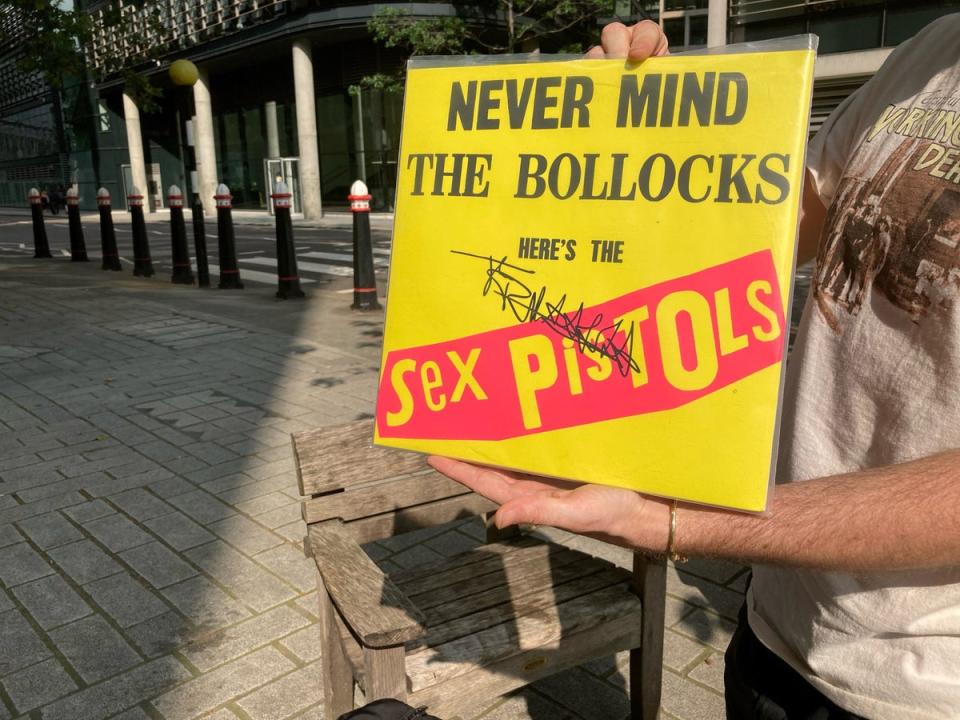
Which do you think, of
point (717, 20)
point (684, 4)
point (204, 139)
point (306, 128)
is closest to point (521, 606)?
point (717, 20)

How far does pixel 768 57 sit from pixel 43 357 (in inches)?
298

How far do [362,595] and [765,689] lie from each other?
90 centimetres

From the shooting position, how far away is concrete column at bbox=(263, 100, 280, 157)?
33.1 meters

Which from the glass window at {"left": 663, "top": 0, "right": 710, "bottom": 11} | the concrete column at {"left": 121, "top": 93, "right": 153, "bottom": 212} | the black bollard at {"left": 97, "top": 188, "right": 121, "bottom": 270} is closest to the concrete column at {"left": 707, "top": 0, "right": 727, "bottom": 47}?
the glass window at {"left": 663, "top": 0, "right": 710, "bottom": 11}

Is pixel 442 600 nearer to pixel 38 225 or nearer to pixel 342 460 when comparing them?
pixel 342 460

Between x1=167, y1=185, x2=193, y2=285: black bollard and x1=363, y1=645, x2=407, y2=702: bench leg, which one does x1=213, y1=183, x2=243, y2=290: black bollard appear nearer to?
x1=167, y1=185, x2=193, y2=285: black bollard

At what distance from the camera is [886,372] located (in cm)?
115

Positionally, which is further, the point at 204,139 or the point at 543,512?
the point at 204,139

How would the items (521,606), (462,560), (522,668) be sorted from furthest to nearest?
1. (462,560)
2. (521,606)
3. (522,668)

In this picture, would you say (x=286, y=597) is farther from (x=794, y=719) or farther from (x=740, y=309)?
(x=740, y=309)

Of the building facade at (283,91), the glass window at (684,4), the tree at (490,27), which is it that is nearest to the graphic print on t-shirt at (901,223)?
the building facade at (283,91)

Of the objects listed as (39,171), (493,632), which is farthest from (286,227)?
(39,171)

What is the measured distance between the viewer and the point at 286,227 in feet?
32.3

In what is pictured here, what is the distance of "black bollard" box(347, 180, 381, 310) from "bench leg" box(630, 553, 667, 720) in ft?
22.6
